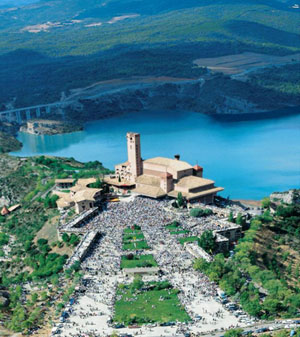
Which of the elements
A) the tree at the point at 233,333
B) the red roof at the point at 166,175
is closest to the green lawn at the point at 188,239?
the red roof at the point at 166,175

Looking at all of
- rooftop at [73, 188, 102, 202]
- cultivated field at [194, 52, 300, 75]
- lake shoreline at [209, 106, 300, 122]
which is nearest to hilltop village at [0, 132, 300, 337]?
rooftop at [73, 188, 102, 202]

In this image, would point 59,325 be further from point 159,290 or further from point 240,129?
point 240,129

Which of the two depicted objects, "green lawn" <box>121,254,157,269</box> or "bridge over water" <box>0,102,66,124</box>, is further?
"bridge over water" <box>0,102,66,124</box>

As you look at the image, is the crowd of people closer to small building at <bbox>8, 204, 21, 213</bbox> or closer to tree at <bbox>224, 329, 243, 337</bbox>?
tree at <bbox>224, 329, 243, 337</bbox>

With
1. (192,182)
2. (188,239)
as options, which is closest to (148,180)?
(192,182)

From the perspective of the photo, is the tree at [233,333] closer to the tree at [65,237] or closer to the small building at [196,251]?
the small building at [196,251]

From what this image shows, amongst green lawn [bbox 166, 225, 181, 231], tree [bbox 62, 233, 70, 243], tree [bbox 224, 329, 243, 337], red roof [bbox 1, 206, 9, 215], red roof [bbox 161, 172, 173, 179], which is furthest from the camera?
red roof [bbox 1, 206, 9, 215]
